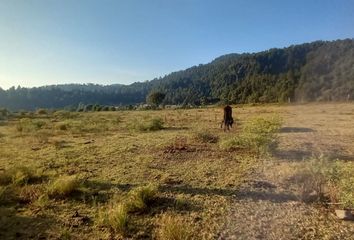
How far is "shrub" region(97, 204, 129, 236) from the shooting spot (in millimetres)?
6090

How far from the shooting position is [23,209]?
746 cm

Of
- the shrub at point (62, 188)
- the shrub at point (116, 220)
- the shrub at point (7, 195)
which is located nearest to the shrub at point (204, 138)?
the shrub at point (62, 188)

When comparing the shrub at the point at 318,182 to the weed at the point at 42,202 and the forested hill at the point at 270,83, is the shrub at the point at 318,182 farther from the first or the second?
the forested hill at the point at 270,83

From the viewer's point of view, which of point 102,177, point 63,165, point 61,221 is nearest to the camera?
point 61,221

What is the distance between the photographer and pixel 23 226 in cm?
659

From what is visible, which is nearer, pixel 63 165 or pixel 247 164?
pixel 247 164

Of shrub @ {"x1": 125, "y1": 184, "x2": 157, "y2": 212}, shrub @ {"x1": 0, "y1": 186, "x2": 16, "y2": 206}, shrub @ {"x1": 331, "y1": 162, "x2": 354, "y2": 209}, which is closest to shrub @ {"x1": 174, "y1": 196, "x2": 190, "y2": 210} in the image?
shrub @ {"x1": 125, "y1": 184, "x2": 157, "y2": 212}

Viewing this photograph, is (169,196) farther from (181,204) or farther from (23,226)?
(23,226)

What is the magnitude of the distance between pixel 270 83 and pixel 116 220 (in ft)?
281

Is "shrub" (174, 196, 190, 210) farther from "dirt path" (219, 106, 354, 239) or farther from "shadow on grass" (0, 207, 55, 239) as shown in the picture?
"shadow on grass" (0, 207, 55, 239)

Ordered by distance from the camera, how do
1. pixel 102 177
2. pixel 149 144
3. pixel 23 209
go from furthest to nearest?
pixel 149 144
pixel 102 177
pixel 23 209

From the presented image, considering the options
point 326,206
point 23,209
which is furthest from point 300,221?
point 23,209

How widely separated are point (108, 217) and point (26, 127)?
72.9ft

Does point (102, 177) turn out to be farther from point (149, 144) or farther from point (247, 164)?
point (149, 144)
